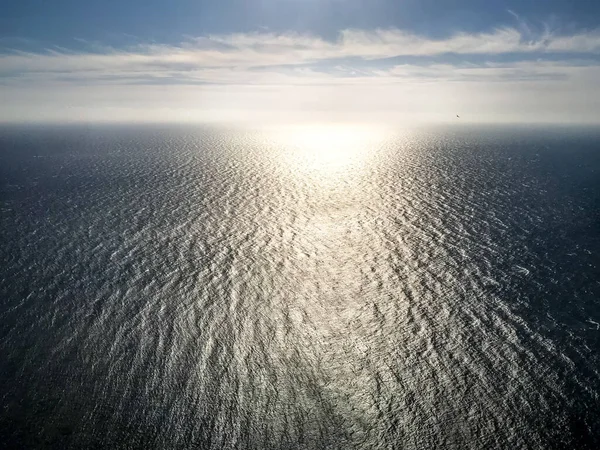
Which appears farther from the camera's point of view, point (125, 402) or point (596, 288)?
point (596, 288)

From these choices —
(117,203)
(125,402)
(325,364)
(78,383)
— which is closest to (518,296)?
(325,364)

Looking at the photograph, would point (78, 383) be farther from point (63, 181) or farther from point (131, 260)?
point (63, 181)

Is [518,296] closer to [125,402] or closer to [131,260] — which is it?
[125,402]

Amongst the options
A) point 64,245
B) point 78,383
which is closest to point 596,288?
point 78,383

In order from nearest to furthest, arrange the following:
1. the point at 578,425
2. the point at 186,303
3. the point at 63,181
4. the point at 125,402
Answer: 1. the point at 578,425
2. the point at 125,402
3. the point at 186,303
4. the point at 63,181

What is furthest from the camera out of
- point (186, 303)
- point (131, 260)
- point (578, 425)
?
point (131, 260)

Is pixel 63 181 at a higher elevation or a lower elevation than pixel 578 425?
lower
